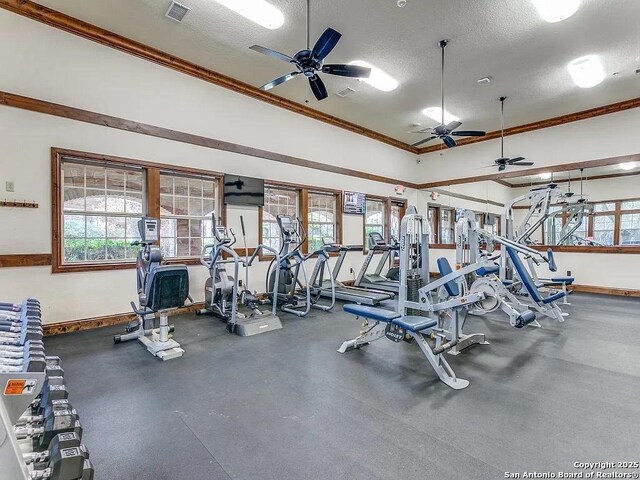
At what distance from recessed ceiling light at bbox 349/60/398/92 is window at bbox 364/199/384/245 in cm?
337

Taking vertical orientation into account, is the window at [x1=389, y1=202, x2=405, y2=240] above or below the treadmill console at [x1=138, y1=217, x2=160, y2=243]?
above

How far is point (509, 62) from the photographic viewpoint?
5.31 meters

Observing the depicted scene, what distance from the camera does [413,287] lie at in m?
4.13

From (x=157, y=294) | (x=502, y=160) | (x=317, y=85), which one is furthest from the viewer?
(x=502, y=160)

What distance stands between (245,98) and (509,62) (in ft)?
15.3

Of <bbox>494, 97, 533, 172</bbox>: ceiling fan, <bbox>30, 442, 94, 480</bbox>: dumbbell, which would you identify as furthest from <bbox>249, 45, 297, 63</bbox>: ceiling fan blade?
<bbox>494, 97, 533, 172</bbox>: ceiling fan

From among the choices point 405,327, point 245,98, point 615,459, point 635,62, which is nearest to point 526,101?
point 635,62

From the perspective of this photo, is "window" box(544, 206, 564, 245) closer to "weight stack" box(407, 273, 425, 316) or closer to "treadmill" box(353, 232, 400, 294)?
"treadmill" box(353, 232, 400, 294)

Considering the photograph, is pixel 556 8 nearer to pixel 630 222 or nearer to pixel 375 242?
pixel 375 242

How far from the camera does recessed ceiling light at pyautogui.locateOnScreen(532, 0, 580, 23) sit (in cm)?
386

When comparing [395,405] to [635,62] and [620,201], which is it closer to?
[635,62]

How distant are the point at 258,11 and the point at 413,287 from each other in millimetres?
4031

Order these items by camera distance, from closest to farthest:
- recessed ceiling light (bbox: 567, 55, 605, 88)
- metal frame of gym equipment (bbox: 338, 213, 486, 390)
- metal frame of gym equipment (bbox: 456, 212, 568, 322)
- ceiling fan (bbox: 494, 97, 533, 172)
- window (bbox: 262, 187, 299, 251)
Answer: metal frame of gym equipment (bbox: 338, 213, 486, 390) → metal frame of gym equipment (bbox: 456, 212, 568, 322) → recessed ceiling light (bbox: 567, 55, 605, 88) → window (bbox: 262, 187, 299, 251) → ceiling fan (bbox: 494, 97, 533, 172)

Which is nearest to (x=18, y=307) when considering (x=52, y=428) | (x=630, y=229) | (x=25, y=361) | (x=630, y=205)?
(x=25, y=361)
